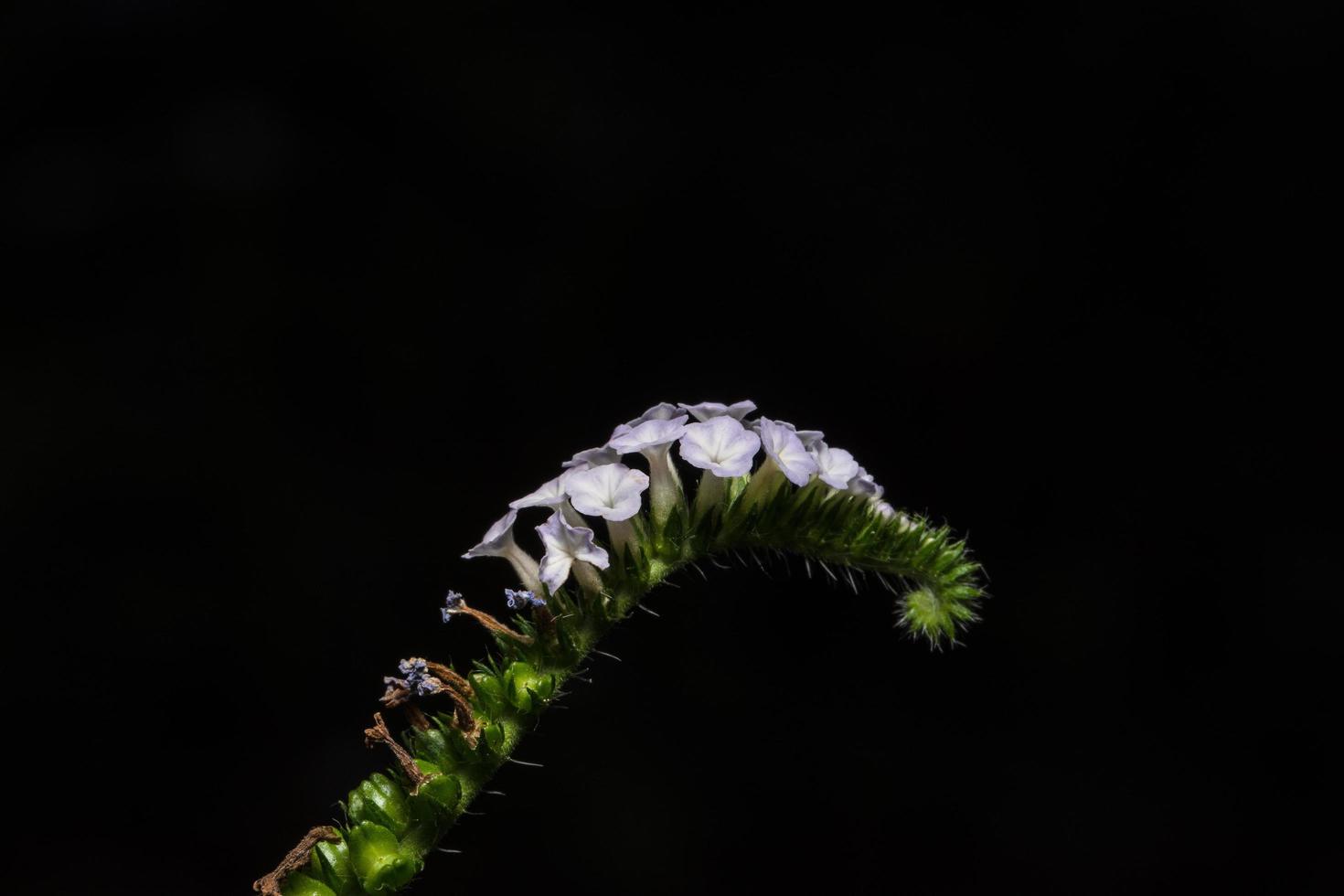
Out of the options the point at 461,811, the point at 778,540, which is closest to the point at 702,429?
the point at 778,540

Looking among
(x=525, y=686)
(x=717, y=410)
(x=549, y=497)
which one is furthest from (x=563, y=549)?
(x=717, y=410)

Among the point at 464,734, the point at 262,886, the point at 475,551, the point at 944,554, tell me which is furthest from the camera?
the point at 944,554

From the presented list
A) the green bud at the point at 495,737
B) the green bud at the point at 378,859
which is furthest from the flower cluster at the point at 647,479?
the green bud at the point at 378,859

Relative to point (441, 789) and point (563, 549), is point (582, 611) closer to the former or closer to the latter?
point (563, 549)

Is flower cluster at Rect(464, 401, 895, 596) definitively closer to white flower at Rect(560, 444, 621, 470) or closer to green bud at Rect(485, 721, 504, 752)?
white flower at Rect(560, 444, 621, 470)

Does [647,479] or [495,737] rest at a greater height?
[647,479]

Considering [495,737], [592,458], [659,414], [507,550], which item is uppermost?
[659,414]

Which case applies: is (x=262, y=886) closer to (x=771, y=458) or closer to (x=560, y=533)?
(x=560, y=533)

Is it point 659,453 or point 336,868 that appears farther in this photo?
point 659,453
